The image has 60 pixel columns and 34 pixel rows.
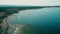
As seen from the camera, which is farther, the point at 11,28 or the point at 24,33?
the point at 11,28

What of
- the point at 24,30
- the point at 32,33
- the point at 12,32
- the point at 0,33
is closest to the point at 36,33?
the point at 32,33

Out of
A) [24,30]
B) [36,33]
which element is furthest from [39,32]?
[24,30]

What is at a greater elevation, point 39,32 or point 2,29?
point 2,29

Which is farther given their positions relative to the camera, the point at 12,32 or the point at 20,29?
the point at 20,29

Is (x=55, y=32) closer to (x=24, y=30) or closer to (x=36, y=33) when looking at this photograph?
(x=36, y=33)

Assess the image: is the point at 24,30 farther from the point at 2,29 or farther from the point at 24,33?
the point at 2,29

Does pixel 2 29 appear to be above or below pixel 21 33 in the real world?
above

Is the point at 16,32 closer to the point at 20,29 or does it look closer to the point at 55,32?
the point at 20,29

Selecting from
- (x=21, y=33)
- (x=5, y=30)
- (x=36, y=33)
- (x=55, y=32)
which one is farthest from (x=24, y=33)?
(x=55, y=32)
